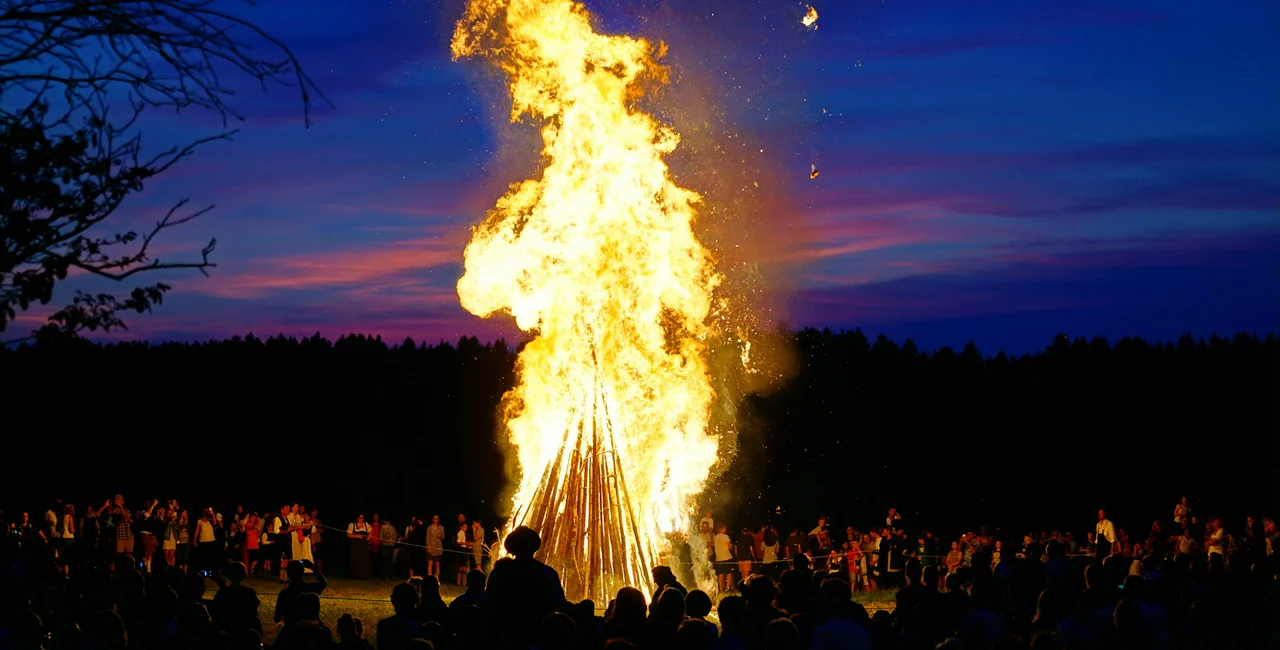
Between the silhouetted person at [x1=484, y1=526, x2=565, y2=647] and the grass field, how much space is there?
27.4ft

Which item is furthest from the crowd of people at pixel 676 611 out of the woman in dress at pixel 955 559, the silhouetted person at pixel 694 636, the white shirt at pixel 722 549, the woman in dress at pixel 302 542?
the woman in dress at pixel 302 542

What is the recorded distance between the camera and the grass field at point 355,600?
19.2 metres

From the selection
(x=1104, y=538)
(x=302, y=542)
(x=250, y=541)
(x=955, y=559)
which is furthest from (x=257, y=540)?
(x=1104, y=538)

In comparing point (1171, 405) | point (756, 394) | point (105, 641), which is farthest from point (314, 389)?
point (105, 641)

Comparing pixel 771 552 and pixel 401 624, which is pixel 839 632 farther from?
pixel 771 552

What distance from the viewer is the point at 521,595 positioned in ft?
30.4

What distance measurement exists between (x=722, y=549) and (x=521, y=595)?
643 inches

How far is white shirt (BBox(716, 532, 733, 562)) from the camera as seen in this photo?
2522cm

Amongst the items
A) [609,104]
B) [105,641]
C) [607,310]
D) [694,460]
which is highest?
[609,104]

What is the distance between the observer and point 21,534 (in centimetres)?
2275

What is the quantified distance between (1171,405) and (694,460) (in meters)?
15.3

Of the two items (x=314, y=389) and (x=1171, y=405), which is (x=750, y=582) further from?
(x=314, y=389)

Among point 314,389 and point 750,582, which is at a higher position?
point 314,389

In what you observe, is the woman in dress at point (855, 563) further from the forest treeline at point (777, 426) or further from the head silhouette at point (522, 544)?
the head silhouette at point (522, 544)
